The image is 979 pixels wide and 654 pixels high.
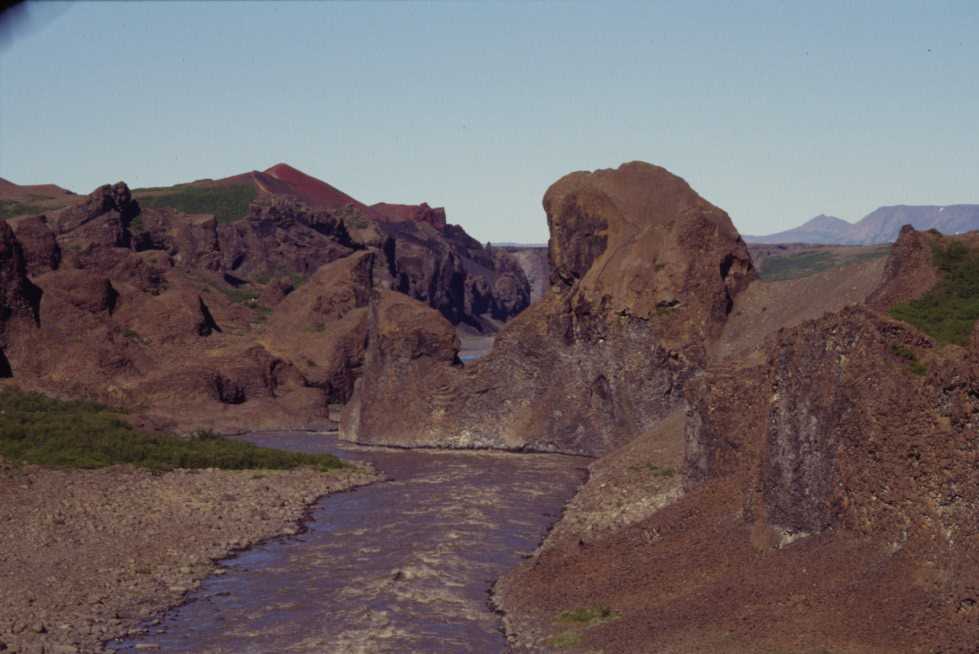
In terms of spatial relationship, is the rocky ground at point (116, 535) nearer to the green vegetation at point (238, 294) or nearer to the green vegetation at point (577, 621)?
the green vegetation at point (577, 621)

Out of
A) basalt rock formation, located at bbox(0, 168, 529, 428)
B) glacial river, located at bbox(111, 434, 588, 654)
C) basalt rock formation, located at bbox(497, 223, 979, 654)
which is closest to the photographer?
basalt rock formation, located at bbox(497, 223, 979, 654)

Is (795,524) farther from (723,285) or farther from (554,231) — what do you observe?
(554,231)

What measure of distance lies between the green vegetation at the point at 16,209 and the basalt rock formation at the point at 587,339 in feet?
414

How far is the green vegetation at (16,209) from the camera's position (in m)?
176

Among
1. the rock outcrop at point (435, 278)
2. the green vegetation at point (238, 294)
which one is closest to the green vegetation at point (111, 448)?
the green vegetation at point (238, 294)

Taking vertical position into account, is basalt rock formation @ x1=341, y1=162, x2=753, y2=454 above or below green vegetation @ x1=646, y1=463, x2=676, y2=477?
above

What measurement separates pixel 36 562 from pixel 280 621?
8419 millimetres

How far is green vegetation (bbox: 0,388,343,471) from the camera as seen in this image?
51219 mm

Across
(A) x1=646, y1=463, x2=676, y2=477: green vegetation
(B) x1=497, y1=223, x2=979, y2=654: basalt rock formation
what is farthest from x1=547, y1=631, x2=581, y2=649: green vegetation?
(A) x1=646, y1=463, x2=676, y2=477: green vegetation

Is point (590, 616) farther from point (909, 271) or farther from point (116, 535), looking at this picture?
point (116, 535)

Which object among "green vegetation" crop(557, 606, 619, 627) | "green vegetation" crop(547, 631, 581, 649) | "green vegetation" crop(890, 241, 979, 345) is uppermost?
"green vegetation" crop(890, 241, 979, 345)

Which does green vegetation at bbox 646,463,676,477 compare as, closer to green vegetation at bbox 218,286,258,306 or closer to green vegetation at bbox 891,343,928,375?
green vegetation at bbox 891,343,928,375

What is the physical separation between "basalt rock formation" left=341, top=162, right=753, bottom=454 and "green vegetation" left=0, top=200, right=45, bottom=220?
126107mm

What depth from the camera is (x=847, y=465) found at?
23500mm
